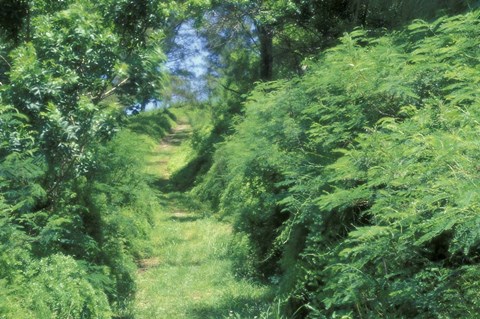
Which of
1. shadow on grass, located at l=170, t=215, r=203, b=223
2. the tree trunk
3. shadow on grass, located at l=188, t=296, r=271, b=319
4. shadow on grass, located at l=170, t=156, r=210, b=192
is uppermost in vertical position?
the tree trunk

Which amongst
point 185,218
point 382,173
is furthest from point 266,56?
point 382,173

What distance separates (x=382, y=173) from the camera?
6738mm

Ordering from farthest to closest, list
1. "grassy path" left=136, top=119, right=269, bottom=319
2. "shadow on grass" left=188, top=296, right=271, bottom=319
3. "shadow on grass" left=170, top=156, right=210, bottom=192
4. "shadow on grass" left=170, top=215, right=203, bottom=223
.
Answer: "shadow on grass" left=170, top=156, right=210, bottom=192
"shadow on grass" left=170, top=215, right=203, bottom=223
"grassy path" left=136, top=119, right=269, bottom=319
"shadow on grass" left=188, top=296, right=271, bottom=319

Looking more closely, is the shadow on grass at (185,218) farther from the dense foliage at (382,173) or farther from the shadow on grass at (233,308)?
the dense foliage at (382,173)

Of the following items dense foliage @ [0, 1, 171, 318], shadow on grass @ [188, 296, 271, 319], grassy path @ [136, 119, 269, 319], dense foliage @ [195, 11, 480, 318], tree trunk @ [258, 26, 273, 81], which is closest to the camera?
dense foliage @ [195, 11, 480, 318]

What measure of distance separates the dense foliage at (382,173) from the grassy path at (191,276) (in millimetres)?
2181

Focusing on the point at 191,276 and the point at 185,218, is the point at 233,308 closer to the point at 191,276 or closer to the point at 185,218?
the point at 191,276

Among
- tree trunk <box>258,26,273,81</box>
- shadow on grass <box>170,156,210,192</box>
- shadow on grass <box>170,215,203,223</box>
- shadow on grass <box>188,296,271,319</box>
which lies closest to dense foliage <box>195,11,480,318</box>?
shadow on grass <box>188,296,271,319</box>

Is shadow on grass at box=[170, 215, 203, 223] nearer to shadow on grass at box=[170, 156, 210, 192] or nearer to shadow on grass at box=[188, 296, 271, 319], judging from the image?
shadow on grass at box=[170, 156, 210, 192]

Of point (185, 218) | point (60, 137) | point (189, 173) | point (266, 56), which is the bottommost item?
point (185, 218)

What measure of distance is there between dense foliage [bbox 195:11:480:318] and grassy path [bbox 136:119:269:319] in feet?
7.16

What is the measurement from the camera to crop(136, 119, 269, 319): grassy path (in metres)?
12.7

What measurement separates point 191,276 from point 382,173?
32.6 ft

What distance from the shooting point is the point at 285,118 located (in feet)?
35.6
